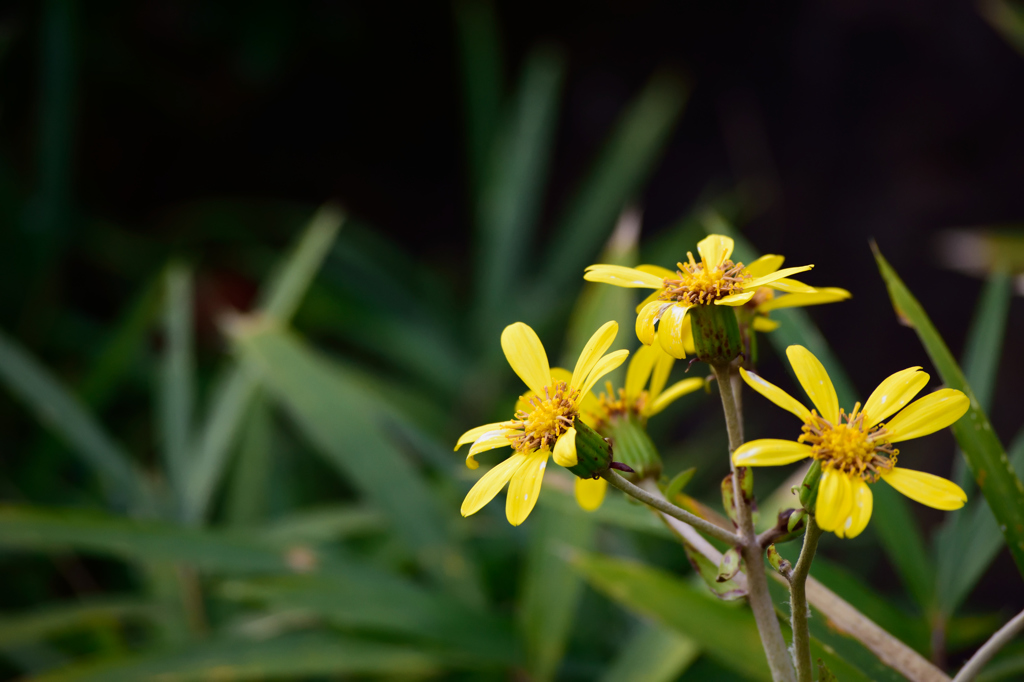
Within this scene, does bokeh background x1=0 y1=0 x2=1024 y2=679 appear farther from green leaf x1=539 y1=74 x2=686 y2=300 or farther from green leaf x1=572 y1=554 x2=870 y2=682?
green leaf x1=572 y1=554 x2=870 y2=682

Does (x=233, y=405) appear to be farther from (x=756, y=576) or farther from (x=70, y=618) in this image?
(x=756, y=576)

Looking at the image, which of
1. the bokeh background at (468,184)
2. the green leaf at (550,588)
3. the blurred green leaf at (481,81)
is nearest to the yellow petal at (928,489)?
the green leaf at (550,588)

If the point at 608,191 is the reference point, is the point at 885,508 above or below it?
below

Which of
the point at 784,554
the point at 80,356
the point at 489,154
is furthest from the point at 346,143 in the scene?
the point at 784,554

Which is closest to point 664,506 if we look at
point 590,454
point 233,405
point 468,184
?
point 590,454

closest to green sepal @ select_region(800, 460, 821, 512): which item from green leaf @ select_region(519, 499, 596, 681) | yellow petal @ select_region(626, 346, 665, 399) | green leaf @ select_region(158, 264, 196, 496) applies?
yellow petal @ select_region(626, 346, 665, 399)

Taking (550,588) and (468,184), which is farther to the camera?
(468,184)

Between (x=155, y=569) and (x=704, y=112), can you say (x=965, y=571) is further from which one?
(x=704, y=112)
